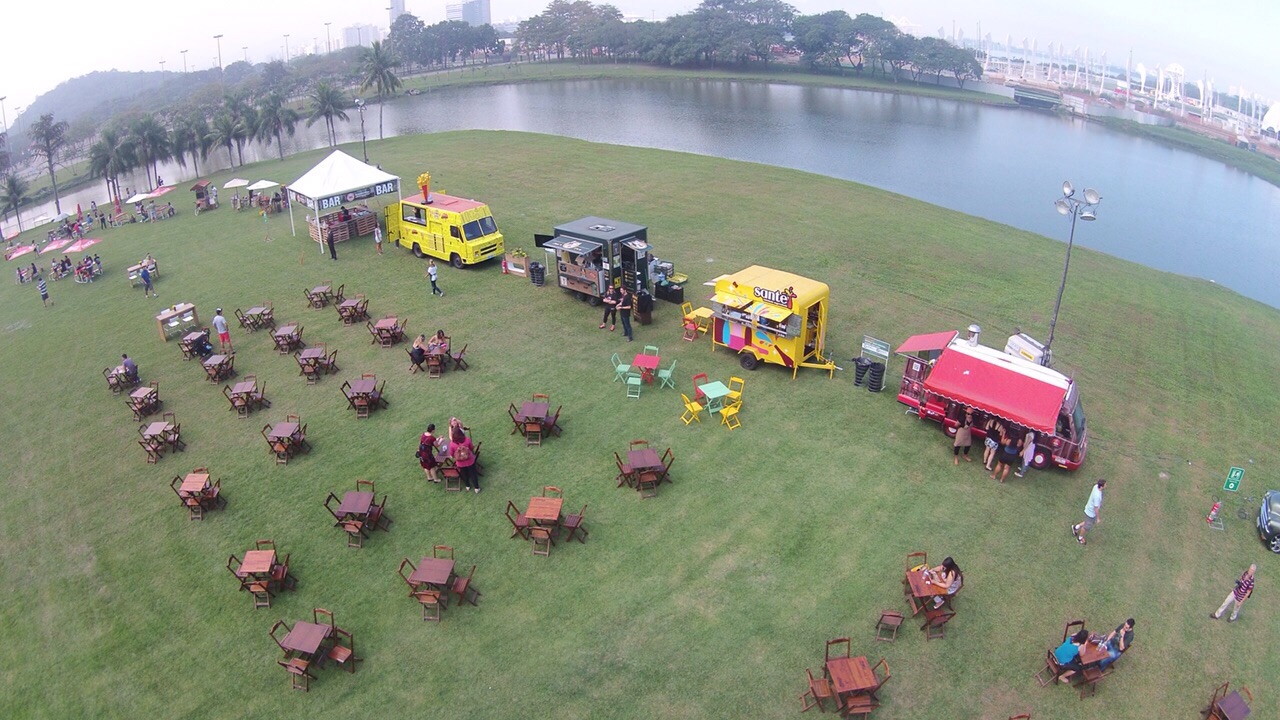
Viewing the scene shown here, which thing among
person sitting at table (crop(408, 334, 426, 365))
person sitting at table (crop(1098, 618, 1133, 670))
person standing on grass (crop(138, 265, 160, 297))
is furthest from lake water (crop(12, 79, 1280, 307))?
person standing on grass (crop(138, 265, 160, 297))

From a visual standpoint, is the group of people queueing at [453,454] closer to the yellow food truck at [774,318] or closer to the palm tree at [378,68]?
the yellow food truck at [774,318]

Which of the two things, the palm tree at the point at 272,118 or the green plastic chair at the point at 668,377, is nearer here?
the green plastic chair at the point at 668,377

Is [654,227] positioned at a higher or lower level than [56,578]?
higher

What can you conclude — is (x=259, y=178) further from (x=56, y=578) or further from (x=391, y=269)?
(x=56, y=578)

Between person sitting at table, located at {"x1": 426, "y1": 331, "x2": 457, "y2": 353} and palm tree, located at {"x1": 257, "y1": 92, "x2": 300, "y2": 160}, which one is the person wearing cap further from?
palm tree, located at {"x1": 257, "y1": 92, "x2": 300, "y2": 160}

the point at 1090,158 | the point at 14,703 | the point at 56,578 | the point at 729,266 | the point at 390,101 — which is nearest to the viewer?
the point at 14,703

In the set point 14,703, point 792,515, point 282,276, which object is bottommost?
point 14,703

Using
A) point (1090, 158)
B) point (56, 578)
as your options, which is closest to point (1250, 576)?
point (56, 578)

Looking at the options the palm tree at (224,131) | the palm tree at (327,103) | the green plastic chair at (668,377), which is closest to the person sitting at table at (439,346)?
the green plastic chair at (668,377)
